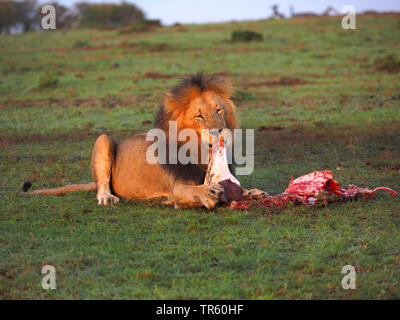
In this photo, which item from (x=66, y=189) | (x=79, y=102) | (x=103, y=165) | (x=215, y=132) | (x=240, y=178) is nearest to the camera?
(x=215, y=132)

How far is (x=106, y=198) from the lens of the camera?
5.96m

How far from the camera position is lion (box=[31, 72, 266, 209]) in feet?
17.3

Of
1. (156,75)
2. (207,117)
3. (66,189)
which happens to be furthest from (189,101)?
(156,75)

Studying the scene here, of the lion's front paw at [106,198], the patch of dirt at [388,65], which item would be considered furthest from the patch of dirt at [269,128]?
the patch of dirt at [388,65]

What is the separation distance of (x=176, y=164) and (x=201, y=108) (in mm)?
654

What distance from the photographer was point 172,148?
556 cm

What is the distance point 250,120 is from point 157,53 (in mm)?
9924

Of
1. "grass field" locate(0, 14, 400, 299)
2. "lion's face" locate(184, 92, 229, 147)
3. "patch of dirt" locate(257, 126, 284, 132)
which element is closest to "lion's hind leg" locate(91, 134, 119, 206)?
"grass field" locate(0, 14, 400, 299)

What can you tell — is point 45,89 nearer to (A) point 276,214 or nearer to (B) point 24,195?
(B) point 24,195

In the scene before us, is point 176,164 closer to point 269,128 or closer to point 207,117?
point 207,117

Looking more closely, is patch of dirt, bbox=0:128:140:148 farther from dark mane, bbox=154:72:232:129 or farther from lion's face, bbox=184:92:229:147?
lion's face, bbox=184:92:229:147

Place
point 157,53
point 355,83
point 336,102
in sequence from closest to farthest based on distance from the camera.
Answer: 1. point 336,102
2. point 355,83
3. point 157,53

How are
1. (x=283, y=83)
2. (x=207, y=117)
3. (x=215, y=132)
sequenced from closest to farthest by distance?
(x=215, y=132), (x=207, y=117), (x=283, y=83)
